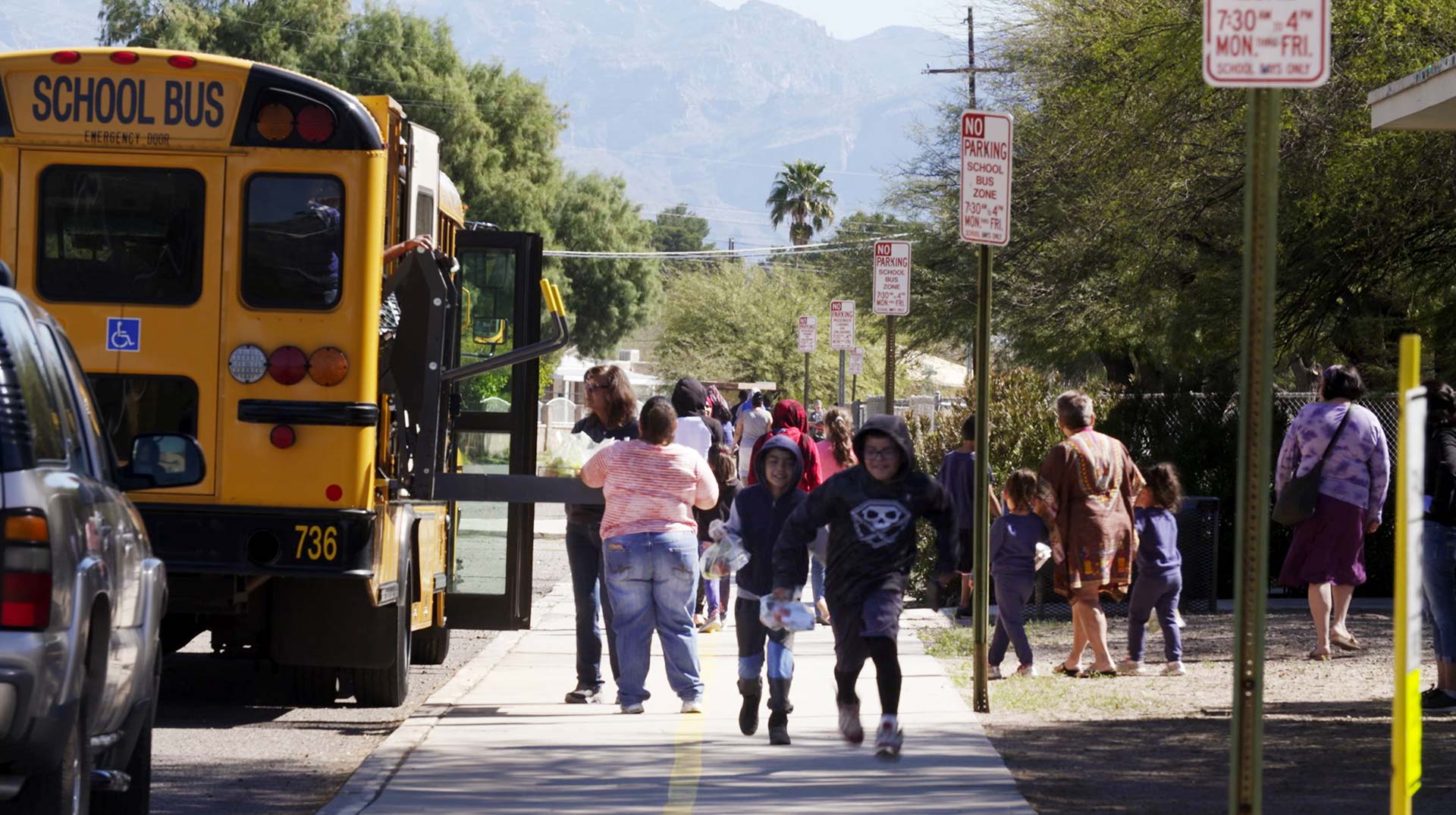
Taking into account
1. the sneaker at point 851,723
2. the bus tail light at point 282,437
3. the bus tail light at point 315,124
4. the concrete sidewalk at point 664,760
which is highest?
the bus tail light at point 315,124

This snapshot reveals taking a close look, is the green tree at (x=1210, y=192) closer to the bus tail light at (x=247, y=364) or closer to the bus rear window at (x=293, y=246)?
the bus rear window at (x=293, y=246)

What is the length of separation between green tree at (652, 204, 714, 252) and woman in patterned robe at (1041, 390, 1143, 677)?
11136 cm

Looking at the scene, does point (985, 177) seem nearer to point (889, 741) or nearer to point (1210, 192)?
point (889, 741)

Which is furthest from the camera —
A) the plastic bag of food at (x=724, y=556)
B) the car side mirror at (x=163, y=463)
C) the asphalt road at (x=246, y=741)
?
the plastic bag of food at (x=724, y=556)

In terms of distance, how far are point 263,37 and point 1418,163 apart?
33.8 meters

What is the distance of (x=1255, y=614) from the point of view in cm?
530

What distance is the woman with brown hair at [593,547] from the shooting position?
10.1 m

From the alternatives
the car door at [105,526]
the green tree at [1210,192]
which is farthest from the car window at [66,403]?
the green tree at [1210,192]

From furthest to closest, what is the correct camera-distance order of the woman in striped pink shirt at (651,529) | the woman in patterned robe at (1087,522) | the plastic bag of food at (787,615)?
1. the woman in patterned robe at (1087,522)
2. the woman in striped pink shirt at (651,529)
3. the plastic bag of food at (787,615)

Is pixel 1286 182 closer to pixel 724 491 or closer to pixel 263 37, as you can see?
pixel 724 491

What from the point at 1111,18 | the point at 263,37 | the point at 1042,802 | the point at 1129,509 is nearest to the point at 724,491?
the point at 1129,509

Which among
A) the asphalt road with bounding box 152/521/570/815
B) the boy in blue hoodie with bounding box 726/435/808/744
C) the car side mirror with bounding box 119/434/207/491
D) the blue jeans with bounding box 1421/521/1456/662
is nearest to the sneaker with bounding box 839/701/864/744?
the boy in blue hoodie with bounding box 726/435/808/744

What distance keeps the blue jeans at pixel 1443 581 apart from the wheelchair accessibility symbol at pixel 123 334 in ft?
20.5

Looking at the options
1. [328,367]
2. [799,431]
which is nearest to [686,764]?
[328,367]
